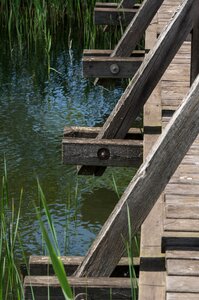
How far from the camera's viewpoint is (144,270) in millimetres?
3141

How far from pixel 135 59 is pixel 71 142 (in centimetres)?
188

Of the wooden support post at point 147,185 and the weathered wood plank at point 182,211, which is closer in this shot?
the wooden support post at point 147,185

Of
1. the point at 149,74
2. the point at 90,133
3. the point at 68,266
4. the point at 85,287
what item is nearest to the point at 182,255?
the point at 85,287

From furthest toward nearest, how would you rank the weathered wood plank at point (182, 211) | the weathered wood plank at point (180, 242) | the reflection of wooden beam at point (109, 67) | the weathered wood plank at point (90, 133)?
the reflection of wooden beam at point (109, 67) < the weathered wood plank at point (90, 133) < the weathered wood plank at point (182, 211) < the weathered wood plank at point (180, 242)

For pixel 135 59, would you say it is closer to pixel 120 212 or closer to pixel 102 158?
pixel 102 158

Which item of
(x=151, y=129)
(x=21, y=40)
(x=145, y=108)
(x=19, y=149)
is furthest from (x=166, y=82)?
(x=21, y=40)

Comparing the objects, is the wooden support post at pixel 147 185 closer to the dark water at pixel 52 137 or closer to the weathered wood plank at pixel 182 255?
the weathered wood plank at pixel 182 255

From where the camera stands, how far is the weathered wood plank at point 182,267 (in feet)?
9.91

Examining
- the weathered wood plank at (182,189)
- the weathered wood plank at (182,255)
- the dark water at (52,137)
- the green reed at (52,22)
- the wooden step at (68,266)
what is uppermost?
the weathered wood plank at (182,255)

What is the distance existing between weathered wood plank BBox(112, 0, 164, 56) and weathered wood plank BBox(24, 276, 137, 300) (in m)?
3.63

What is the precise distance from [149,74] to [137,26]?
217cm

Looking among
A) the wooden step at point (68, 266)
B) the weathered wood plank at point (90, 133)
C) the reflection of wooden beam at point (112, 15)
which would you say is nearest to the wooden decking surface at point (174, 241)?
the wooden step at point (68, 266)

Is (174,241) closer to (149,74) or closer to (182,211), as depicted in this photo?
(182,211)

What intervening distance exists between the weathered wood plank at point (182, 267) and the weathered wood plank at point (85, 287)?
0.15 meters
